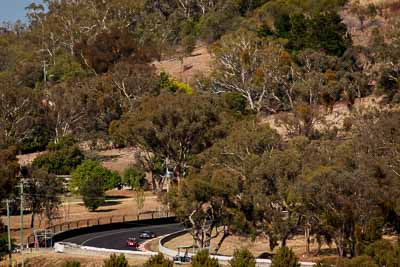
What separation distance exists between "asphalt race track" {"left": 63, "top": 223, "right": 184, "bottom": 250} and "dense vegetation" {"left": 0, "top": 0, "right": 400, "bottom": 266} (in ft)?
13.6

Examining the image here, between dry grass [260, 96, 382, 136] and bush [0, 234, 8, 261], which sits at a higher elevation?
dry grass [260, 96, 382, 136]

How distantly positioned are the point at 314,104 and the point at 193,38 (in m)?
48.7

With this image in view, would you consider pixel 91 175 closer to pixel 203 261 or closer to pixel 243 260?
pixel 203 261

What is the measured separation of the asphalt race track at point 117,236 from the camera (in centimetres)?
5911

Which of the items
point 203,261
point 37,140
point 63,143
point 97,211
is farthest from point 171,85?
point 203,261

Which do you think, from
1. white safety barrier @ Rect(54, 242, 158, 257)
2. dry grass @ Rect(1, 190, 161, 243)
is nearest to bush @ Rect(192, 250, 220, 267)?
white safety barrier @ Rect(54, 242, 158, 257)

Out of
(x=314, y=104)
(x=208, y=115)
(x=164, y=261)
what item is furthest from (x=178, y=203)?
(x=314, y=104)

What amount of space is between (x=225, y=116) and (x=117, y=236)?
21.6m

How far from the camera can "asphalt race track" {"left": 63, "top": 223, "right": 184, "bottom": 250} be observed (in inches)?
2327

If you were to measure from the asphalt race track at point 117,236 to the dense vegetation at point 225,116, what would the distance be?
415 centimetres

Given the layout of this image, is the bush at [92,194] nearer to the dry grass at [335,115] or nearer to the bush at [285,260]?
the dry grass at [335,115]

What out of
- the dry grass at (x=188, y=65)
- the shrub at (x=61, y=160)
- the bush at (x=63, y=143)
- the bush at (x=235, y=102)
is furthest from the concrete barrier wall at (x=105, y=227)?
the dry grass at (x=188, y=65)

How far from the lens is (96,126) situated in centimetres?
10562

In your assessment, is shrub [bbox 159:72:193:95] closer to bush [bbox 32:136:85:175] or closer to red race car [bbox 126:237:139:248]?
bush [bbox 32:136:85:175]
